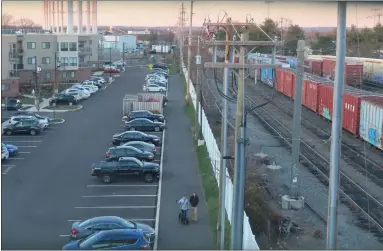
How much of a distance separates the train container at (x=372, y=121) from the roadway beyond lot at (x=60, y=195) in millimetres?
4465

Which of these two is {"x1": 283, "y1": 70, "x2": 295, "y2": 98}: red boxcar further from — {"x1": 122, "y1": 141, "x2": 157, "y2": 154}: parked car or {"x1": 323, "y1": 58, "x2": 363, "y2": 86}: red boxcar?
{"x1": 122, "y1": 141, "x2": 157, "y2": 154}: parked car

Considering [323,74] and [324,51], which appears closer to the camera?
[323,74]

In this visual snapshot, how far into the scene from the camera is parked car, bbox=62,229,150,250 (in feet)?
15.9

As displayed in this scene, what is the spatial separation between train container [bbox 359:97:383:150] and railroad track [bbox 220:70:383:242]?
1089 millimetres

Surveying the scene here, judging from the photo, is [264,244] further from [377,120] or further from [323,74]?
[323,74]

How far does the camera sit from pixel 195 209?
5.95m

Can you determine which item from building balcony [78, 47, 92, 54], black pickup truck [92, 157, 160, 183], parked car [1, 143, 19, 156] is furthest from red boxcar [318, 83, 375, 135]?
building balcony [78, 47, 92, 54]

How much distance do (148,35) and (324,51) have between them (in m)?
36.1

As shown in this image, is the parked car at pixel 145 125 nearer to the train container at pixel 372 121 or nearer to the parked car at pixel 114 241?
the train container at pixel 372 121

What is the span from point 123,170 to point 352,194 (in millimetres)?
3181

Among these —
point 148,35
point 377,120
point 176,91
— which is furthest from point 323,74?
point 148,35

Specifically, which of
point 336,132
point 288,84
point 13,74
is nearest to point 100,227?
point 336,132

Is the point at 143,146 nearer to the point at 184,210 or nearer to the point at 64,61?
the point at 184,210

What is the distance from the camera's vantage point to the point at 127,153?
8.79 meters
